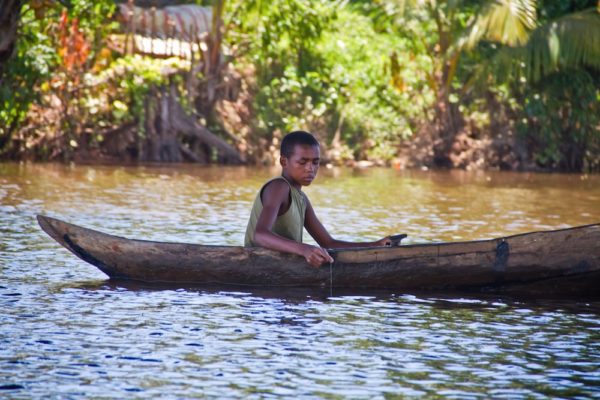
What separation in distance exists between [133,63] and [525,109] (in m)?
7.08

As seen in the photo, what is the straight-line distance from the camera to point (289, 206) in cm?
798

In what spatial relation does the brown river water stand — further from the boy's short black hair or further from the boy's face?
the boy's short black hair

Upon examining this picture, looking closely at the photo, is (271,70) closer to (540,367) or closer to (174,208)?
(174,208)

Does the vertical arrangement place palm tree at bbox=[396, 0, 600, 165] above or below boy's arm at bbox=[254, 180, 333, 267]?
above

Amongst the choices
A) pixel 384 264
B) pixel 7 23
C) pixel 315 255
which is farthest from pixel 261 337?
pixel 7 23

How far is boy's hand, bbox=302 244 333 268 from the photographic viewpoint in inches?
301

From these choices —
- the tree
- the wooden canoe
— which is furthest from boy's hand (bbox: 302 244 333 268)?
the tree

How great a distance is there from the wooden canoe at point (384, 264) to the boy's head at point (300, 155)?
0.52 meters

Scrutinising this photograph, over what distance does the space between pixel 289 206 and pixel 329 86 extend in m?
17.9

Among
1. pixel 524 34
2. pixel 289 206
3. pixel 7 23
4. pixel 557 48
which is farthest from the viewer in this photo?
pixel 557 48

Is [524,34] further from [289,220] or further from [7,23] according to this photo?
[289,220]

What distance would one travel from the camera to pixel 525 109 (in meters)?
22.8

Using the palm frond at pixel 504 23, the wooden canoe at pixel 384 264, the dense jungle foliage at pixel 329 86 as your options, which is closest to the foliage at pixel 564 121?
the dense jungle foliage at pixel 329 86

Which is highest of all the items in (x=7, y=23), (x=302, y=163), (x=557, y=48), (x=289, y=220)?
(x=557, y=48)
